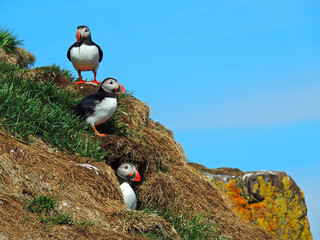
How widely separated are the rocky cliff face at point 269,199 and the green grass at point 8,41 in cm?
760

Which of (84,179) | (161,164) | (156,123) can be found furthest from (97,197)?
(156,123)

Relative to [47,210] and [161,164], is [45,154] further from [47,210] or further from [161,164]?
[161,164]

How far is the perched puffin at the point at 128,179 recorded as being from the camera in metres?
7.56

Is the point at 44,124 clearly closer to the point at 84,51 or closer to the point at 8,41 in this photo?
the point at 84,51

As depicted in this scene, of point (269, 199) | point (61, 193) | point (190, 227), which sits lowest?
point (61, 193)

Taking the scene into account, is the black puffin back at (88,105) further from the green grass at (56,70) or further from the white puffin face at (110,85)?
the green grass at (56,70)

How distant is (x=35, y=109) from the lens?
7.63 m

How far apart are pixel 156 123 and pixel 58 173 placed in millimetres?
4858

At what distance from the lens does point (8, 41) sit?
52.1 feet

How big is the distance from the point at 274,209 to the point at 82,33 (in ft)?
18.8

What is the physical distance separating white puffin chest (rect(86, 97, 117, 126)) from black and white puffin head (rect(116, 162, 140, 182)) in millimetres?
910

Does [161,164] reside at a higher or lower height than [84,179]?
higher

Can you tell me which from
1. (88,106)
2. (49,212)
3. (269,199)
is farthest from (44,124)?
(269,199)

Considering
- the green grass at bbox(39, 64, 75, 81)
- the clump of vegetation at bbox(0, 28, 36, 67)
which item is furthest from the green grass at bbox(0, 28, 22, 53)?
the green grass at bbox(39, 64, 75, 81)
